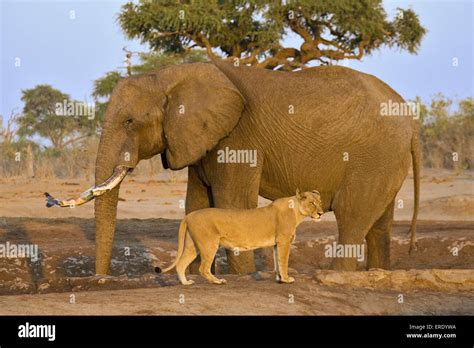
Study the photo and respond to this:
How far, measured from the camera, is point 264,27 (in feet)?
95.5

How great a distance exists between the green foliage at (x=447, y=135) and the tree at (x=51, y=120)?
40.9 feet

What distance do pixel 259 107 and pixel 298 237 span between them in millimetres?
5150

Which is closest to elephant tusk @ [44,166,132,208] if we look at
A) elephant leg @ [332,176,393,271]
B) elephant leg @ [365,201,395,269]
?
elephant leg @ [332,176,393,271]

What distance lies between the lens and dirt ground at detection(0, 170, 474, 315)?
7820 mm

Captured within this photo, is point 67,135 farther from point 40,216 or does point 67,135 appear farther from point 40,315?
point 40,315

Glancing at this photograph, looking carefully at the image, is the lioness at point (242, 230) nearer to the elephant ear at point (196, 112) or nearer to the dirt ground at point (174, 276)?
the dirt ground at point (174, 276)

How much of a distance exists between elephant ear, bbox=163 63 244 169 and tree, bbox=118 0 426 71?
57.2 ft

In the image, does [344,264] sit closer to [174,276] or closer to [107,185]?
[174,276]

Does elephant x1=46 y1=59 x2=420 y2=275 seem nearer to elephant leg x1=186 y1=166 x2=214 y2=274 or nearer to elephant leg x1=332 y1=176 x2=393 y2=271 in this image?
elephant leg x1=332 y1=176 x2=393 y2=271

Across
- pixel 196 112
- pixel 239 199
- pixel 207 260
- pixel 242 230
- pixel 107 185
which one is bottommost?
pixel 207 260

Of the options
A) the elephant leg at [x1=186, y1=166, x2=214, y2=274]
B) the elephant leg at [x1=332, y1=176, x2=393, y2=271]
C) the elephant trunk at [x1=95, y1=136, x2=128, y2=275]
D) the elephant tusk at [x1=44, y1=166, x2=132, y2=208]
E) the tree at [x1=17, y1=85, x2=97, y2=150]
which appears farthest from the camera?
the tree at [x1=17, y1=85, x2=97, y2=150]

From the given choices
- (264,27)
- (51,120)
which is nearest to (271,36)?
(264,27)

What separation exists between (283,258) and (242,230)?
446mm

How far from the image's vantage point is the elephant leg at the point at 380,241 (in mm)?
11555
